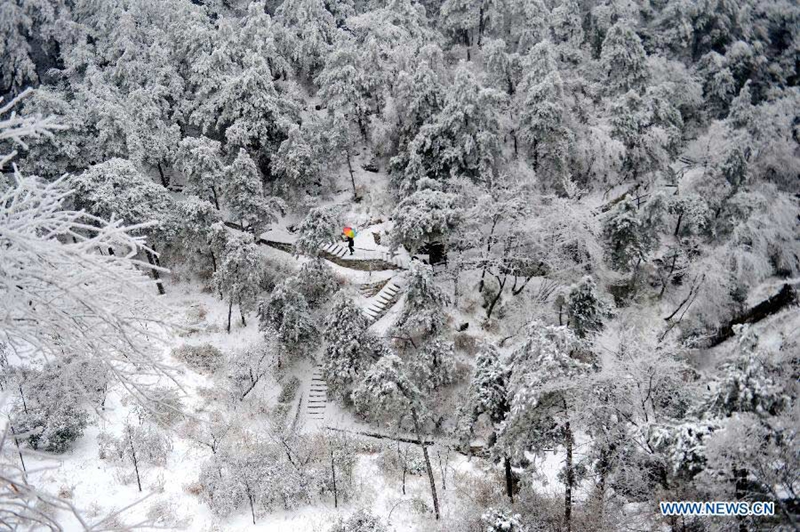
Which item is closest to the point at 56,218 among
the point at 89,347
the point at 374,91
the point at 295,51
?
the point at 89,347

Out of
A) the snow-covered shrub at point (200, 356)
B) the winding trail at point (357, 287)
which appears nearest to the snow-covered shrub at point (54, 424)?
the snow-covered shrub at point (200, 356)

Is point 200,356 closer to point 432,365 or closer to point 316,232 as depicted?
point 316,232

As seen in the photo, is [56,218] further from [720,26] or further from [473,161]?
[720,26]

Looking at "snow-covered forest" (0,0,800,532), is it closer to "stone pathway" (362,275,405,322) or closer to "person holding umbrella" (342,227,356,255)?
"stone pathway" (362,275,405,322)

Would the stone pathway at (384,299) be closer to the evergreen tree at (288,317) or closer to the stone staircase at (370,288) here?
the stone staircase at (370,288)

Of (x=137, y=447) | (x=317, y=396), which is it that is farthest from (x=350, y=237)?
(x=137, y=447)

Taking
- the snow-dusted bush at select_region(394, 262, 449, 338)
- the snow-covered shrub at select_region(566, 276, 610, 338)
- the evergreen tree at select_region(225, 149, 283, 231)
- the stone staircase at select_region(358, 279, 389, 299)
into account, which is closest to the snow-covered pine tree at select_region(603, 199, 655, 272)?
the snow-covered shrub at select_region(566, 276, 610, 338)
